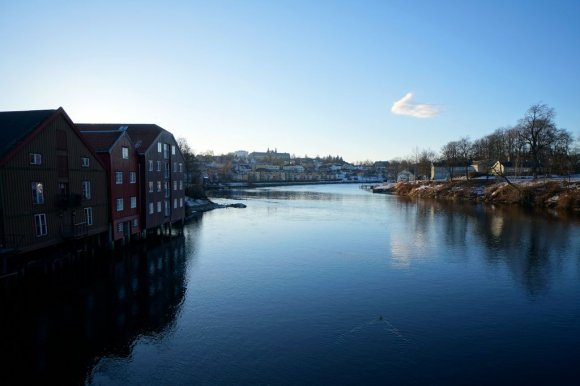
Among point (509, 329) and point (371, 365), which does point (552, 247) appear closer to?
point (509, 329)

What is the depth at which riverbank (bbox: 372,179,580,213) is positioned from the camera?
68.0 meters

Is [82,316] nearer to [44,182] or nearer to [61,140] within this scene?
[44,182]

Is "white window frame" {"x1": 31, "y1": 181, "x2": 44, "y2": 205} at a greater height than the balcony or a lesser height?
greater

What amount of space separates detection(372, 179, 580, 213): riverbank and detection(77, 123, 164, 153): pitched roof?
66.4 m

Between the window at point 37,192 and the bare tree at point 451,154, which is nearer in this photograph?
the window at point 37,192

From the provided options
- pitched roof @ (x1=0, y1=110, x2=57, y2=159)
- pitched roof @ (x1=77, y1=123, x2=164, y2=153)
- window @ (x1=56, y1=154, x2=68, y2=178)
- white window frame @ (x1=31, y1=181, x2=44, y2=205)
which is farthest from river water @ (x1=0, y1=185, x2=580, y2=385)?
pitched roof @ (x1=77, y1=123, x2=164, y2=153)

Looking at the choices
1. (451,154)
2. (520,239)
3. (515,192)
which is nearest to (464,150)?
(451,154)

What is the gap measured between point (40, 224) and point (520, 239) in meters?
42.3

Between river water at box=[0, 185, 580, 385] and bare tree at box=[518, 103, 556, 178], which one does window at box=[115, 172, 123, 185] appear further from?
bare tree at box=[518, 103, 556, 178]

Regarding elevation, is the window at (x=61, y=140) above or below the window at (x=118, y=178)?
above

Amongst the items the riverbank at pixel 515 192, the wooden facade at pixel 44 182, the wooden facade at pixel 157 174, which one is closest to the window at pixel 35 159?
the wooden facade at pixel 44 182

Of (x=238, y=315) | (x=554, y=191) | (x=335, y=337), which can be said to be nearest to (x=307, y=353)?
(x=335, y=337)

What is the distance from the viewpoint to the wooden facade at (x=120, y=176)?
31.8 m

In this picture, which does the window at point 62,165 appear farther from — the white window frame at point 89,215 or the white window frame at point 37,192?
the white window frame at point 89,215
